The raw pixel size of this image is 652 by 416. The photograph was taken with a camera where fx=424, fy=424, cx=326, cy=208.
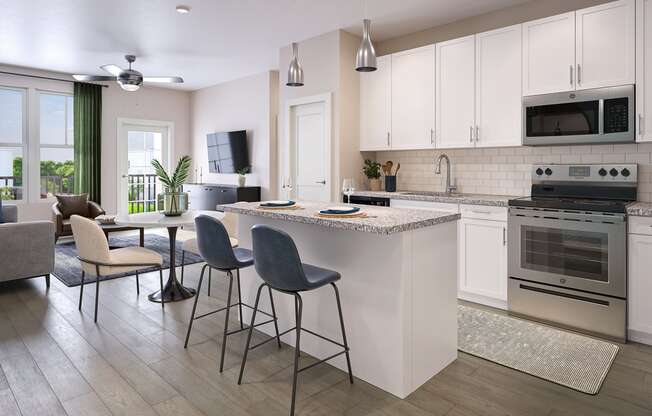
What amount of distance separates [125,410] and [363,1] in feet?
12.6

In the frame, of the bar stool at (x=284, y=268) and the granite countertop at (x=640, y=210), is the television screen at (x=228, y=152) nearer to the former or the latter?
the bar stool at (x=284, y=268)

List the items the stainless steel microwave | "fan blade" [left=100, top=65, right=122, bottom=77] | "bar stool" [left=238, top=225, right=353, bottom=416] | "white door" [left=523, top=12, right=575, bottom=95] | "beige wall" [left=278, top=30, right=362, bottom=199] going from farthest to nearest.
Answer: "fan blade" [left=100, top=65, right=122, bottom=77] → "beige wall" [left=278, top=30, right=362, bottom=199] → "white door" [left=523, top=12, right=575, bottom=95] → the stainless steel microwave → "bar stool" [left=238, top=225, right=353, bottom=416]

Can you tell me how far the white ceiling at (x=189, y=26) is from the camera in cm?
423

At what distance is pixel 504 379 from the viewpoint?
251 centimetres

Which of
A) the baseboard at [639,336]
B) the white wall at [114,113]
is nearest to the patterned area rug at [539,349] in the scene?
the baseboard at [639,336]

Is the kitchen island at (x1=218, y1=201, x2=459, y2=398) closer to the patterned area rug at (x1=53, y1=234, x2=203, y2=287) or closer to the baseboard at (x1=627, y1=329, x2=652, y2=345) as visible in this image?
the baseboard at (x1=627, y1=329, x2=652, y2=345)

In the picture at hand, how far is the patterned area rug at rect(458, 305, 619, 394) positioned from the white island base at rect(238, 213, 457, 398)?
38 centimetres

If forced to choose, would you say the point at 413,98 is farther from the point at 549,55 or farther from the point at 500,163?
the point at 549,55

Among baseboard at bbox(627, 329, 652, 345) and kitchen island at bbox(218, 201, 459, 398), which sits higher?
kitchen island at bbox(218, 201, 459, 398)

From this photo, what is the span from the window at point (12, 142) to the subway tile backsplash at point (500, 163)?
6127mm

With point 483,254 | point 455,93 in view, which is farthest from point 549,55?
point 483,254

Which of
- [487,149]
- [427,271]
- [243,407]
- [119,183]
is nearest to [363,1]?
[487,149]

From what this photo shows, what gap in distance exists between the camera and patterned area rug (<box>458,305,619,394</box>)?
254cm

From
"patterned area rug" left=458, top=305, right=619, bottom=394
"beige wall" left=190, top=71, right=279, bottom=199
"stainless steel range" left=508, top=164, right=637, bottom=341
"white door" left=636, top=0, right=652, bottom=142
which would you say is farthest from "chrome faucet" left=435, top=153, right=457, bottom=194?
"beige wall" left=190, top=71, right=279, bottom=199
